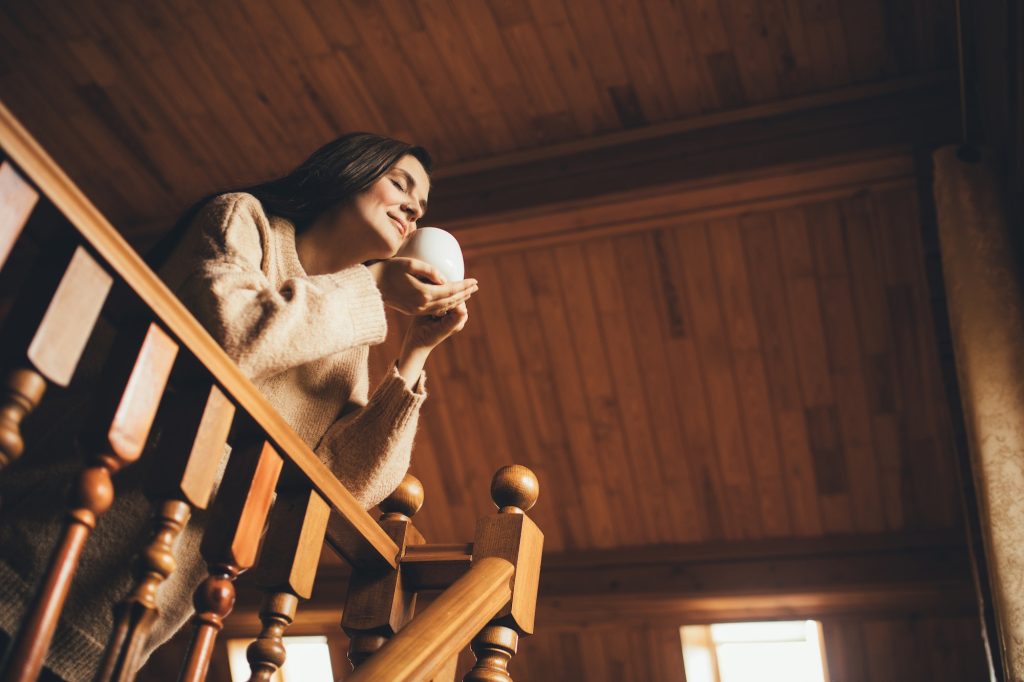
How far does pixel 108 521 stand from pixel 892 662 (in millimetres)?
3899

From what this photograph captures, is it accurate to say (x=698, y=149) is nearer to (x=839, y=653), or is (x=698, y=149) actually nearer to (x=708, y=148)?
(x=708, y=148)

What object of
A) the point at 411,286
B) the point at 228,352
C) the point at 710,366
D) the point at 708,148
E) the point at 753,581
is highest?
the point at 708,148

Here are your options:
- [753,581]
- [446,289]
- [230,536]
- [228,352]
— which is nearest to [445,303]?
[446,289]

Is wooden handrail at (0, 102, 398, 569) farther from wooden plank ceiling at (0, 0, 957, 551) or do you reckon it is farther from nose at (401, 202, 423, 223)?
wooden plank ceiling at (0, 0, 957, 551)

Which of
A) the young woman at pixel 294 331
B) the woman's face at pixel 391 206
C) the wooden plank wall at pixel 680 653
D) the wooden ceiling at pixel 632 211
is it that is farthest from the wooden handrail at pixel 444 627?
the wooden plank wall at pixel 680 653

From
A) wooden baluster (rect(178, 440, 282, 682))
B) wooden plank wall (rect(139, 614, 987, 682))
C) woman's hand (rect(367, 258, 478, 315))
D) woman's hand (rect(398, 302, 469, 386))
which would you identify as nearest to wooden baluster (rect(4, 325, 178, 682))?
wooden baluster (rect(178, 440, 282, 682))

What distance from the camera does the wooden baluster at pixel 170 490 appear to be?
2.89 ft

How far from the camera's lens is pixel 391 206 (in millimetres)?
1718

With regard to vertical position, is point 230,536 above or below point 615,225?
below

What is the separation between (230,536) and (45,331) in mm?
309

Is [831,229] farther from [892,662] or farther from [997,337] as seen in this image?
[892,662]

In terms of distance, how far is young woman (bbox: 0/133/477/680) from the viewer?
1216mm

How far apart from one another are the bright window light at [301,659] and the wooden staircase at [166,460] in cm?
391

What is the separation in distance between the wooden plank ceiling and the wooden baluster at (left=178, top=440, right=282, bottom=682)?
280cm
